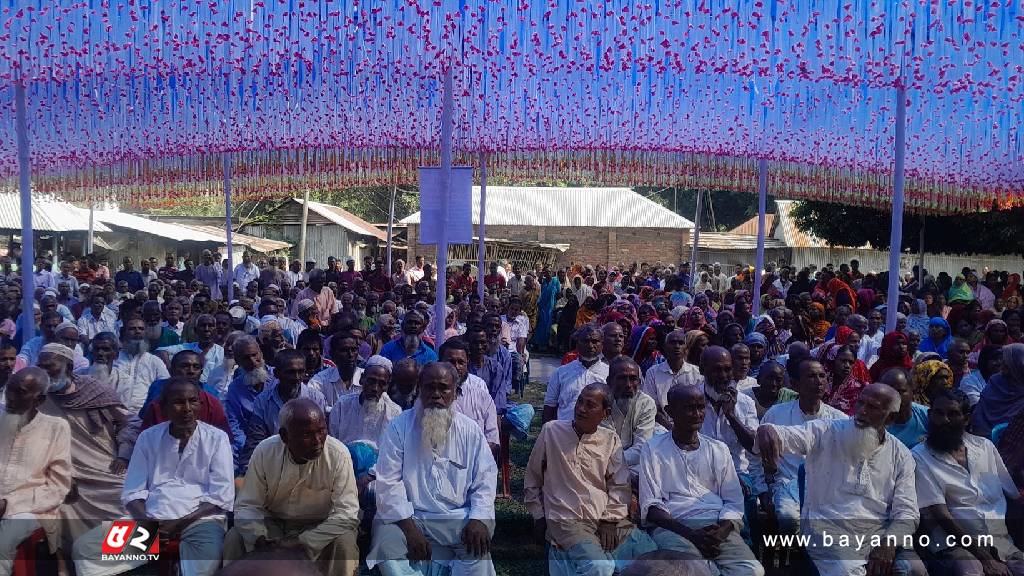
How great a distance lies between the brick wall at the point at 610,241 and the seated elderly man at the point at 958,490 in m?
24.9

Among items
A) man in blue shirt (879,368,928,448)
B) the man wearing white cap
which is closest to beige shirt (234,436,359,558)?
man in blue shirt (879,368,928,448)

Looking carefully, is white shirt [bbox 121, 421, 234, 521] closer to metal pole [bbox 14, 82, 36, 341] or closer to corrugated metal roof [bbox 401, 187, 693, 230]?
metal pole [bbox 14, 82, 36, 341]

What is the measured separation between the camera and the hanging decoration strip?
24.9ft

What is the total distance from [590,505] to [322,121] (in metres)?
7.50

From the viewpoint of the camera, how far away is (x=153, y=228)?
2664 centimetres

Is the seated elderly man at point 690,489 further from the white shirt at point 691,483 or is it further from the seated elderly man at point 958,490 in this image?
the seated elderly man at point 958,490

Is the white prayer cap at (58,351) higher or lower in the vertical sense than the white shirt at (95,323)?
higher

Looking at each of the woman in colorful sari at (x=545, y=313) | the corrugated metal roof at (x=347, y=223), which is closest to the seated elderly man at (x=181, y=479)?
the woman in colorful sari at (x=545, y=313)

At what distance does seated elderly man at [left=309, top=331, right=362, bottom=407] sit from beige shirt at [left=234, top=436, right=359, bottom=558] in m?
1.81

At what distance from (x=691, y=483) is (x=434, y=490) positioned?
134 centimetres

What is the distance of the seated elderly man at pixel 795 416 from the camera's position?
5.51 m

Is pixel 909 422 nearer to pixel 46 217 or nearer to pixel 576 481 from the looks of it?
pixel 576 481

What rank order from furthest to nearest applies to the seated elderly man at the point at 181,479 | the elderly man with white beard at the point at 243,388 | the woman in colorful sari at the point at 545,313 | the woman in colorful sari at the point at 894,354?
the woman in colorful sari at the point at 545,313, the woman in colorful sari at the point at 894,354, the elderly man with white beard at the point at 243,388, the seated elderly man at the point at 181,479

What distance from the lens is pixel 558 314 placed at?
54.4ft
